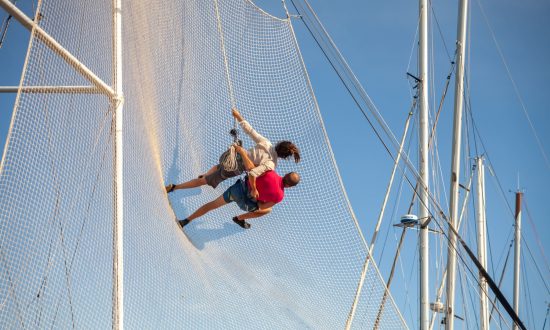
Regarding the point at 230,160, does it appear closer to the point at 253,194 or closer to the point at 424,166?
the point at 253,194

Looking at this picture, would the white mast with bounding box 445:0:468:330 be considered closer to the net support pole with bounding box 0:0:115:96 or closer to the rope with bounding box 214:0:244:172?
the rope with bounding box 214:0:244:172

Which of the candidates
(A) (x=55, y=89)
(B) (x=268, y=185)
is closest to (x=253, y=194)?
(B) (x=268, y=185)

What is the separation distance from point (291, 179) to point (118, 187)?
2261mm

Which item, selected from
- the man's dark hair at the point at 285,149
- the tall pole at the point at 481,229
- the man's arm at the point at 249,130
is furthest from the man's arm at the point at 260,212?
the tall pole at the point at 481,229

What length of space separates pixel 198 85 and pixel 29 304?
3244 millimetres

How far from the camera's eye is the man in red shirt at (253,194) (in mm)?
10398

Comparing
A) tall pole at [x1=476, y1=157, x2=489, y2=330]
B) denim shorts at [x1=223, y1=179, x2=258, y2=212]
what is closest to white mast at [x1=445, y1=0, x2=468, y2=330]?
tall pole at [x1=476, y1=157, x2=489, y2=330]

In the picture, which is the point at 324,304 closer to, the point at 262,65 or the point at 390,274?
the point at 262,65

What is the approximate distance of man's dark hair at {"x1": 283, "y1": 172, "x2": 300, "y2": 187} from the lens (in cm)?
1040

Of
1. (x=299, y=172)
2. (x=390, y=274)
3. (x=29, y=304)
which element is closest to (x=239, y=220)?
(x=299, y=172)

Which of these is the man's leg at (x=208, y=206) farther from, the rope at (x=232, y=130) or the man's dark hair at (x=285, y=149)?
the man's dark hair at (x=285, y=149)

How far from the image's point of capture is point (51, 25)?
9.76 metres

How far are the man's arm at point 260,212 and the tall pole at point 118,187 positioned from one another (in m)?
2.07

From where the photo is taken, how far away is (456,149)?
1725 centimetres
